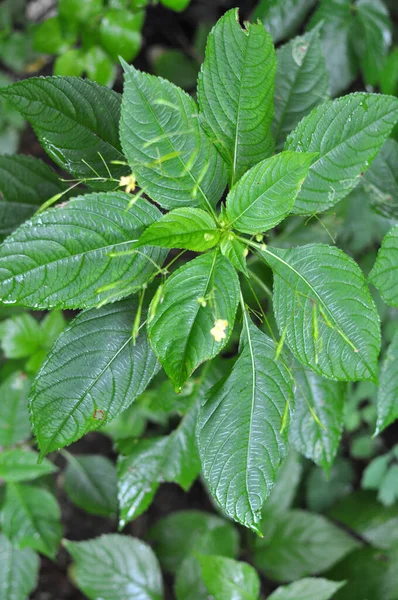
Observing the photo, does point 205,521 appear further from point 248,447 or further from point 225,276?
point 225,276

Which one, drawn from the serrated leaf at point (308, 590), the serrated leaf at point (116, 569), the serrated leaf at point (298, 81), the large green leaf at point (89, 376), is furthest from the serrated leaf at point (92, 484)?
the serrated leaf at point (298, 81)

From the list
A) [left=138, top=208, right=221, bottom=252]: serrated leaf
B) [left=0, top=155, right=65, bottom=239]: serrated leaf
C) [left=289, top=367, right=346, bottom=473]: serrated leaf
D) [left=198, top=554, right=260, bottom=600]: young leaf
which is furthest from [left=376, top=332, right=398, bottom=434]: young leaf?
→ [left=0, top=155, right=65, bottom=239]: serrated leaf

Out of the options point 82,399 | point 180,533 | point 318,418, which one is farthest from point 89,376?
point 180,533

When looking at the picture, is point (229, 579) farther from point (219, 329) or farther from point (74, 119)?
point (74, 119)

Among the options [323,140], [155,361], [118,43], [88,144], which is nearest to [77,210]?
[88,144]

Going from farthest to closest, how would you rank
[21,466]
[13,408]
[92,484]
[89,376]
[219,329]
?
[92,484] → [13,408] → [21,466] → [89,376] → [219,329]

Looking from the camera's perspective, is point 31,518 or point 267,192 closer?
point 267,192

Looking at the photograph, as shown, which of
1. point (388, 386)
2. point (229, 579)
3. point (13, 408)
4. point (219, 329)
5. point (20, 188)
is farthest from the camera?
point (13, 408)

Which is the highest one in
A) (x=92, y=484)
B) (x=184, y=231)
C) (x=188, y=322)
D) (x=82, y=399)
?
(x=184, y=231)
